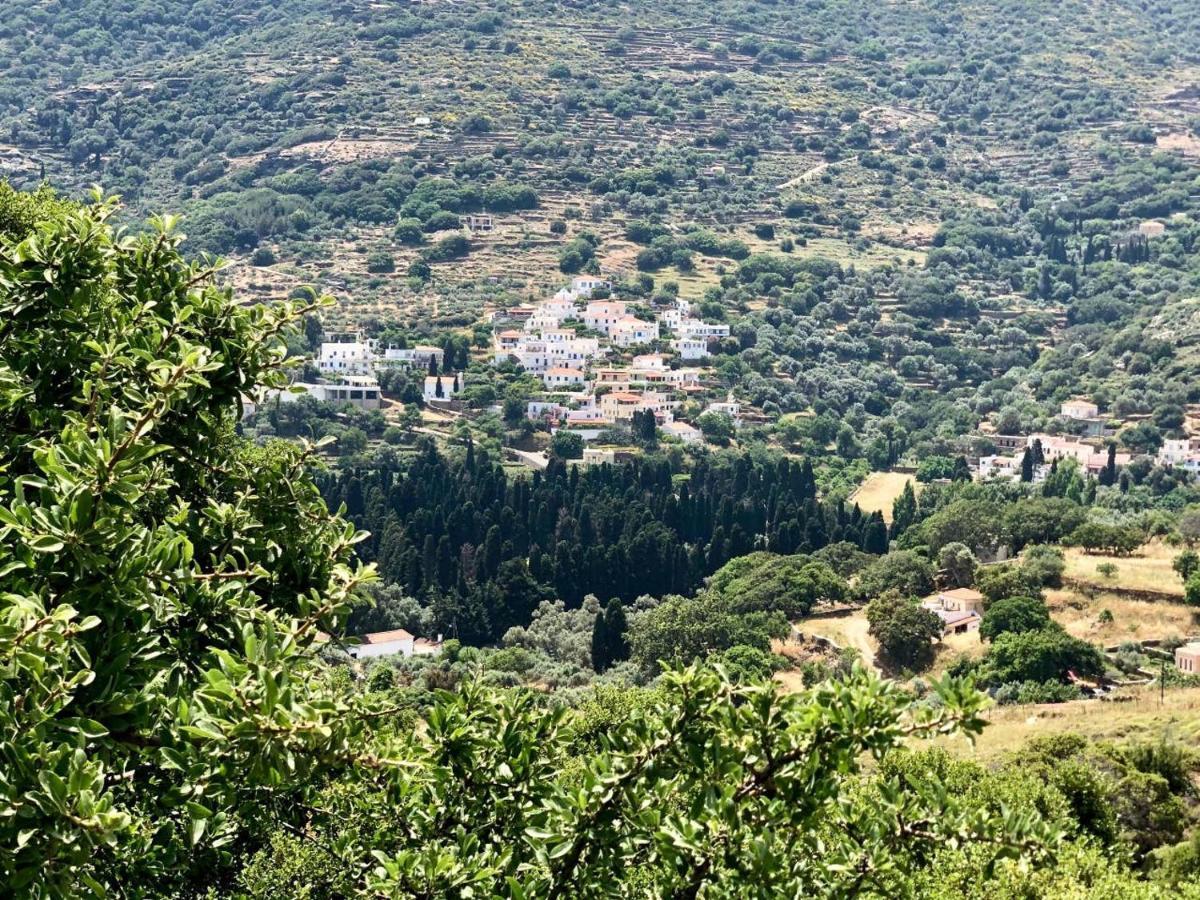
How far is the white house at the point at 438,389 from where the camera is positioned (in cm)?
6606

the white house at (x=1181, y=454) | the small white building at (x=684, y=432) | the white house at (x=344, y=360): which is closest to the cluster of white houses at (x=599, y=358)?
the small white building at (x=684, y=432)

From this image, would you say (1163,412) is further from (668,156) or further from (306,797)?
(306,797)

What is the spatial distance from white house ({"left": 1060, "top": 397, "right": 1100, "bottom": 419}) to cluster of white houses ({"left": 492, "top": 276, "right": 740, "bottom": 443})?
582 inches

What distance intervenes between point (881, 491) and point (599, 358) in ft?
62.0

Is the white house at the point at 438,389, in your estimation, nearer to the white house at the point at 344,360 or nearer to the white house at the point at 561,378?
the white house at the point at 344,360

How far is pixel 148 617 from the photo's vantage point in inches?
177

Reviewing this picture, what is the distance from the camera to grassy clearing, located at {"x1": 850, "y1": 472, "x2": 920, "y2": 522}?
184ft

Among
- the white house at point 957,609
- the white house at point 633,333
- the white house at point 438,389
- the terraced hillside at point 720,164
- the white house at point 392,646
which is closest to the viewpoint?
the white house at point 957,609

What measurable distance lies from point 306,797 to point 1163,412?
64376 mm

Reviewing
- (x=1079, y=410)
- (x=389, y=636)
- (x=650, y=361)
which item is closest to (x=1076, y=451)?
(x=1079, y=410)

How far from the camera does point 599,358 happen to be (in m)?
73.4

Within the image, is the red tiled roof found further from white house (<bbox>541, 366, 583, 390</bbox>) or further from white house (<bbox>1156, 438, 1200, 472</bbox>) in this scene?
white house (<bbox>1156, 438, 1200, 472</bbox>)

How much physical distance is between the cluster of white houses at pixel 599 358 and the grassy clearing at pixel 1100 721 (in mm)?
34654

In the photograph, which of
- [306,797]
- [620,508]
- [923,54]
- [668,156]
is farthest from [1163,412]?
[923,54]
